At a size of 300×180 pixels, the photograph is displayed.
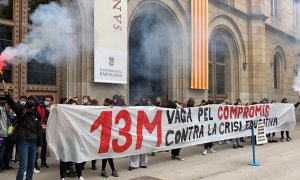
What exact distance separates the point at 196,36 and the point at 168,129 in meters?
7.40

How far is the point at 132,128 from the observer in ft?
25.3

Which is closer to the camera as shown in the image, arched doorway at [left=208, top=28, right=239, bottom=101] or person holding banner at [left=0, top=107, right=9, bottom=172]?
person holding banner at [left=0, top=107, right=9, bottom=172]

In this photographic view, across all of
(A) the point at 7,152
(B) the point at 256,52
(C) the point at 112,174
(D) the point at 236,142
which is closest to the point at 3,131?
(A) the point at 7,152

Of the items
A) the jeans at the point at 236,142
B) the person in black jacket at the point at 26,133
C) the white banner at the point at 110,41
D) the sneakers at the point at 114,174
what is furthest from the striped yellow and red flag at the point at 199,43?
the person in black jacket at the point at 26,133

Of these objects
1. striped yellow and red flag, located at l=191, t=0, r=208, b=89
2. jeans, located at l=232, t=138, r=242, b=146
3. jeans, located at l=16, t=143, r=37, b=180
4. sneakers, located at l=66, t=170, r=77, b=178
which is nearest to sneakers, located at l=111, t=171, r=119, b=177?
sneakers, located at l=66, t=170, r=77, b=178

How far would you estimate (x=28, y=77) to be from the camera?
985cm

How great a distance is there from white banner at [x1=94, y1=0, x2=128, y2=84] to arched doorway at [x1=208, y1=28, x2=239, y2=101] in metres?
7.42

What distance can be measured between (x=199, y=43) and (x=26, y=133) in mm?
10609

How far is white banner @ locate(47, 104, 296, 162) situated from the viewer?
21.9 ft

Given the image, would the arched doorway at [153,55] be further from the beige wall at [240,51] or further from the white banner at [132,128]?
the white banner at [132,128]

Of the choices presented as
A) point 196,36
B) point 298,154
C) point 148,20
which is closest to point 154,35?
point 148,20

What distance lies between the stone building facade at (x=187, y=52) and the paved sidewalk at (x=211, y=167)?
2822 mm

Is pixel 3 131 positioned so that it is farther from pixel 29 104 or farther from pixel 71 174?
pixel 29 104

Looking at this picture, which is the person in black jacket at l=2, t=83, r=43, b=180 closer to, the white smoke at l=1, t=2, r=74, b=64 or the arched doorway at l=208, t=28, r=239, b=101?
the white smoke at l=1, t=2, r=74, b=64
